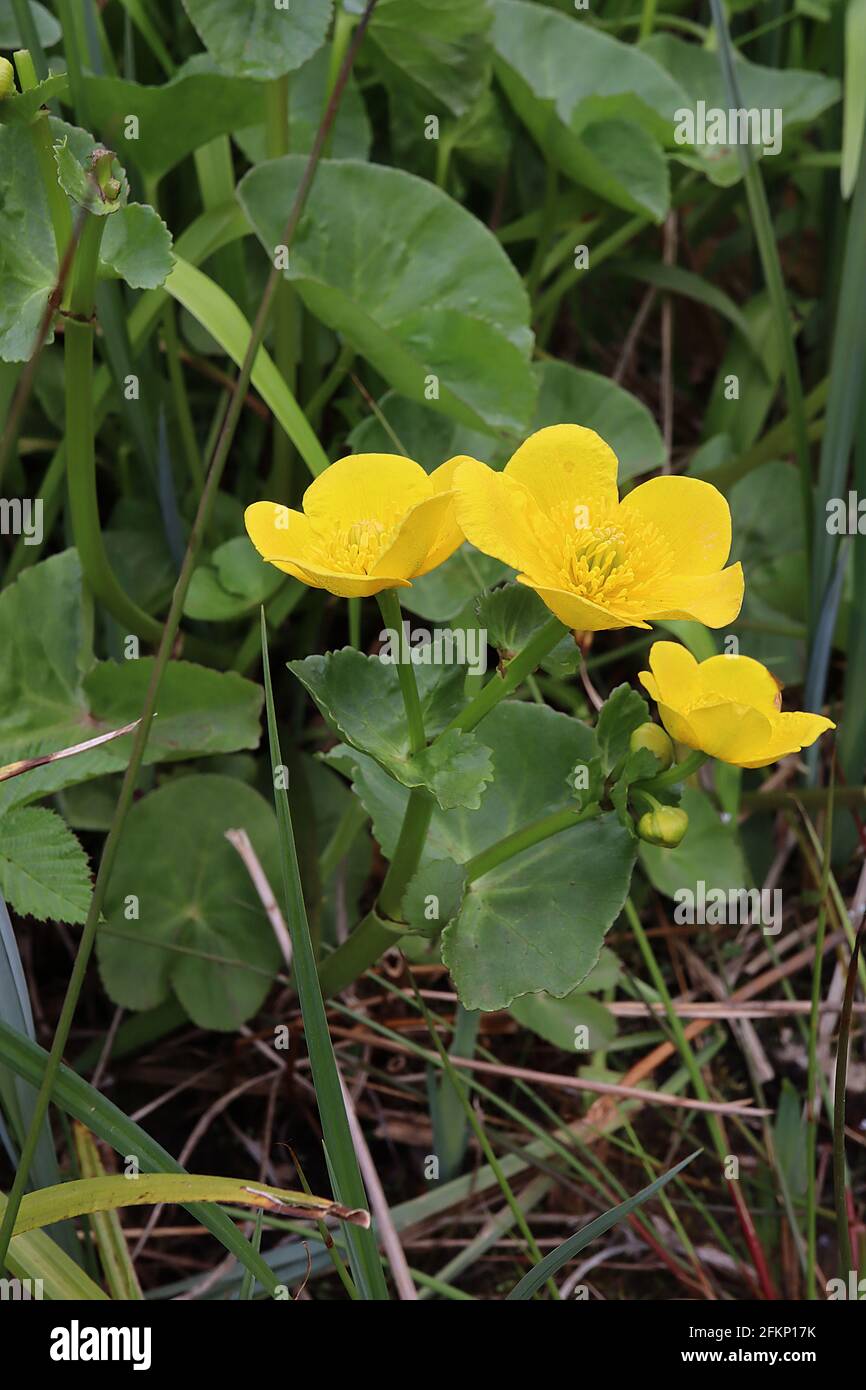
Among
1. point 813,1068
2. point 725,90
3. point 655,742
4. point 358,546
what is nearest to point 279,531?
point 358,546

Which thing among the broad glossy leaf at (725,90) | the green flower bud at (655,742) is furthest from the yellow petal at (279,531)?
the broad glossy leaf at (725,90)

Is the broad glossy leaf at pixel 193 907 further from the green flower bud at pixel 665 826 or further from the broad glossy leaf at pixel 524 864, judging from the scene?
the green flower bud at pixel 665 826

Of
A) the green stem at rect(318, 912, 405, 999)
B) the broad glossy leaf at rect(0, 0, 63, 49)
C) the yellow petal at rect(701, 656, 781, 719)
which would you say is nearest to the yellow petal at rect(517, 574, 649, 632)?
the yellow petal at rect(701, 656, 781, 719)

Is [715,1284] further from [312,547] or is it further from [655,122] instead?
[655,122]

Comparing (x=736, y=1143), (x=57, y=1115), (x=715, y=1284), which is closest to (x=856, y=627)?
(x=736, y=1143)
